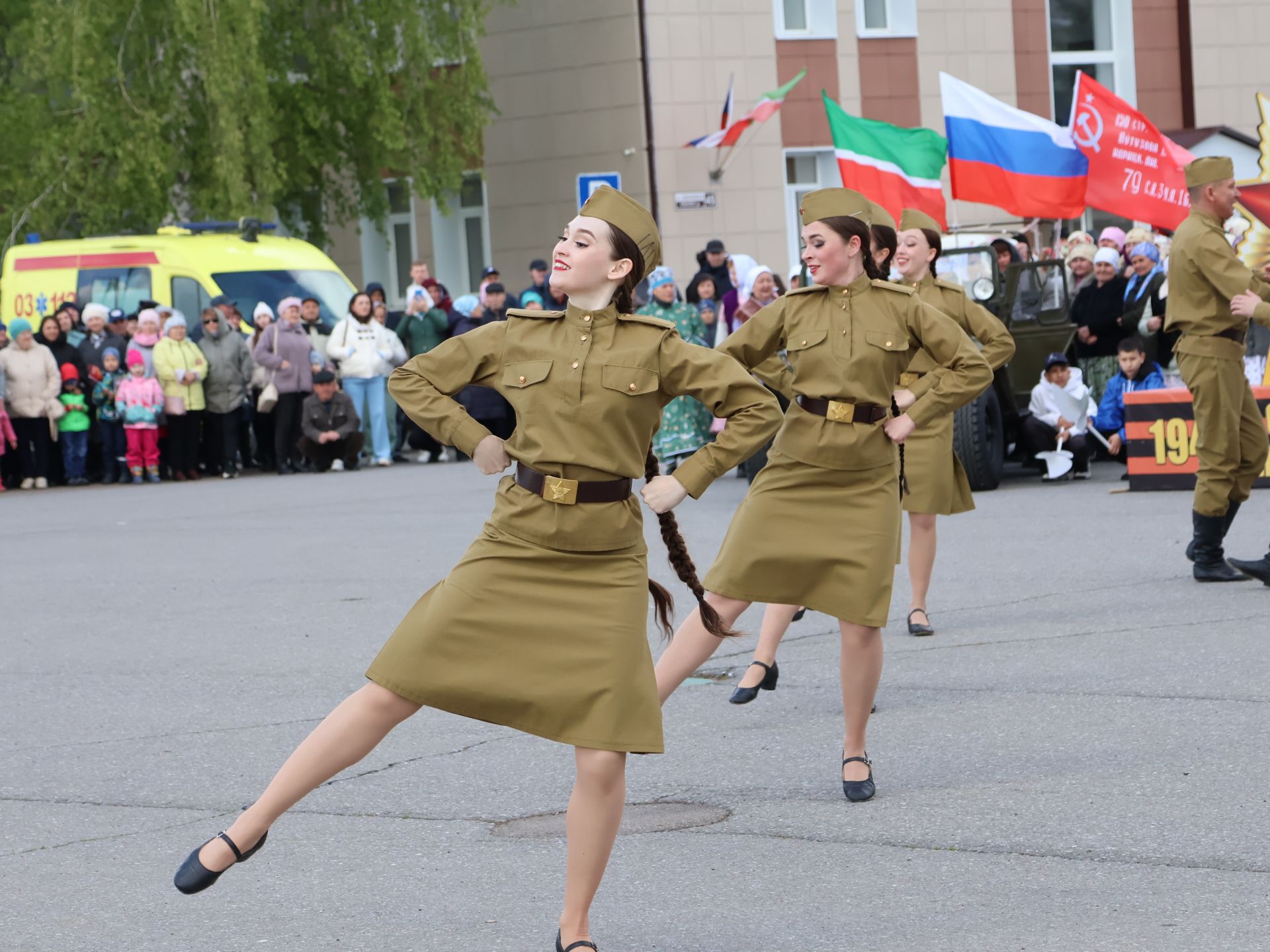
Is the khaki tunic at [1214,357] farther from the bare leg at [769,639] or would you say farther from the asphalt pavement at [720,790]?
the bare leg at [769,639]

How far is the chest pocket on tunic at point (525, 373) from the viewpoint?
4445 millimetres

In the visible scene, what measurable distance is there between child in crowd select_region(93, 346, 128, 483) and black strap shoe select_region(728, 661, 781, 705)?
1429 centimetres

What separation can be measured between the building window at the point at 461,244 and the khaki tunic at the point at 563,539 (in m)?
27.7

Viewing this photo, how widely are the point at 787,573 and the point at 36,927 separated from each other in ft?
8.29

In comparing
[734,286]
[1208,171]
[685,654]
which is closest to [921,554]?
[1208,171]

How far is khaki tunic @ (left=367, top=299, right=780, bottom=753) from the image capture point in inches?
171

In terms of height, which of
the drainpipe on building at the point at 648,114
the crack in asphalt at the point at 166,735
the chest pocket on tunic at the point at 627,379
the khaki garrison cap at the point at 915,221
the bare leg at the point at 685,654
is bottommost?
the crack in asphalt at the point at 166,735

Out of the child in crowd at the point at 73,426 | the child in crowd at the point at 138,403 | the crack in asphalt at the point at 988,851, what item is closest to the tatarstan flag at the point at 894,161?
the child in crowd at the point at 138,403

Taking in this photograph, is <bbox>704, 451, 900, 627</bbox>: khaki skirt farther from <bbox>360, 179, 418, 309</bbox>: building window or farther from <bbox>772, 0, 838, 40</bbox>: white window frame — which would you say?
<bbox>360, 179, 418, 309</bbox>: building window

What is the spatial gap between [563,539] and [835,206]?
2.16m

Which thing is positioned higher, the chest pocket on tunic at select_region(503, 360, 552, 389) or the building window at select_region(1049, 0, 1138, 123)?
the building window at select_region(1049, 0, 1138, 123)

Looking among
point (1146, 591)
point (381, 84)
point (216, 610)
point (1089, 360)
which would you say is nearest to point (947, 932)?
point (1146, 591)

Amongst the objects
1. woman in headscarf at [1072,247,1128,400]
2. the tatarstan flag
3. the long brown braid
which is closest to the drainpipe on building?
Result: the tatarstan flag

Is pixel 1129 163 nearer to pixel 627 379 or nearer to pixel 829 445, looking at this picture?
pixel 829 445
